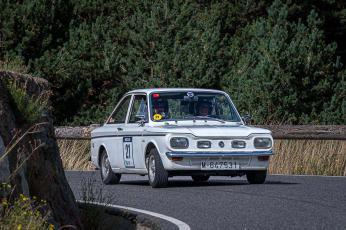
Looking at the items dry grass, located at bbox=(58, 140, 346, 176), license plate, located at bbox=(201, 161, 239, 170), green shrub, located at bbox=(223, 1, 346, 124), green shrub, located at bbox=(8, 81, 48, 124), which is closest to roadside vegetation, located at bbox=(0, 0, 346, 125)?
green shrub, located at bbox=(223, 1, 346, 124)

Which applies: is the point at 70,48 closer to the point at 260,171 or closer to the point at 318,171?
the point at 318,171

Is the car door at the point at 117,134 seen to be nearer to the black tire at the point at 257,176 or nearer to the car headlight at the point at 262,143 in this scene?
the black tire at the point at 257,176

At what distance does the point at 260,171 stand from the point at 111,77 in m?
27.6

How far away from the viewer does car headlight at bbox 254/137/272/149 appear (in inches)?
651

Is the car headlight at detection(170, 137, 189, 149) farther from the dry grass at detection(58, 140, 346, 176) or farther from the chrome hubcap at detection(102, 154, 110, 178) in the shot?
the dry grass at detection(58, 140, 346, 176)

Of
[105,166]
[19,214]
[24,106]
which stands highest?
[24,106]

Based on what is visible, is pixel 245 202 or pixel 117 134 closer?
pixel 245 202

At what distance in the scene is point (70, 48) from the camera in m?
43.3

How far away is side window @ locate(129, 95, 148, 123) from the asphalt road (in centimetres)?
108

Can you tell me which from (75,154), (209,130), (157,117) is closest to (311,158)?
(75,154)

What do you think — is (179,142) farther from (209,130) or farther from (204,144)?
(209,130)

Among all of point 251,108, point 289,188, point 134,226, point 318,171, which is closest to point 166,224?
point 134,226

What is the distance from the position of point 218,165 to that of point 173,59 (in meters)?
25.2

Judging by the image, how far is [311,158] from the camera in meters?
23.5
